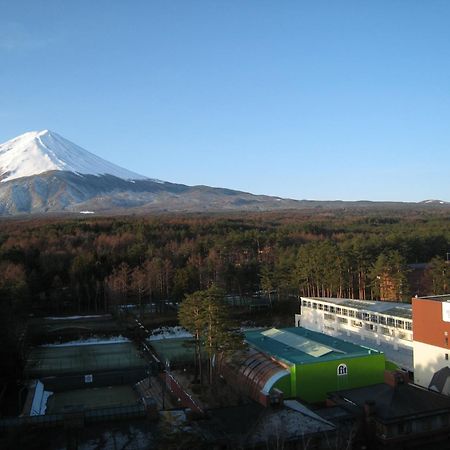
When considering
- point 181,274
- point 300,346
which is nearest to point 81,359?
point 300,346

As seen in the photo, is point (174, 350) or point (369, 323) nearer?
point (369, 323)

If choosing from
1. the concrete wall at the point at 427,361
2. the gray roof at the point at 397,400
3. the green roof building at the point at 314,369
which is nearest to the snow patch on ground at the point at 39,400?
the green roof building at the point at 314,369

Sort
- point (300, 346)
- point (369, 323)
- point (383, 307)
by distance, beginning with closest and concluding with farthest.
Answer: point (300, 346), point (369, 323), point (383, 307)

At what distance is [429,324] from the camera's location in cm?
1381

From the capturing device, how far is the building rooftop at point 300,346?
13292 millimetres

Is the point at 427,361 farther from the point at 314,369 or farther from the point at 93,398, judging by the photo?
the point at 93,398

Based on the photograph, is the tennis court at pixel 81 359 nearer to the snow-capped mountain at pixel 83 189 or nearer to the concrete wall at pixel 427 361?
the concrete wall at pixel 427 361

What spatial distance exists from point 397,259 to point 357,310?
671 centimetres

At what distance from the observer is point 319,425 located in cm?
945

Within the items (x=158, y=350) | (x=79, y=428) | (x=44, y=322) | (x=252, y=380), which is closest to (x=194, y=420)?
(x=79, y=428)

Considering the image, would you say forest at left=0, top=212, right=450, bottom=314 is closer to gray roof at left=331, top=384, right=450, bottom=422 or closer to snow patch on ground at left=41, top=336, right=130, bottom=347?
snow patch on ground at left=41, top=336, right=130, bottom=347

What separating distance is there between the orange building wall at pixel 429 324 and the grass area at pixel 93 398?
7.65 m

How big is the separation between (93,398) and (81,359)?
4.11 m

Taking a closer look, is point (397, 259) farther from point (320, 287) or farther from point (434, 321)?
point (434, 321)
